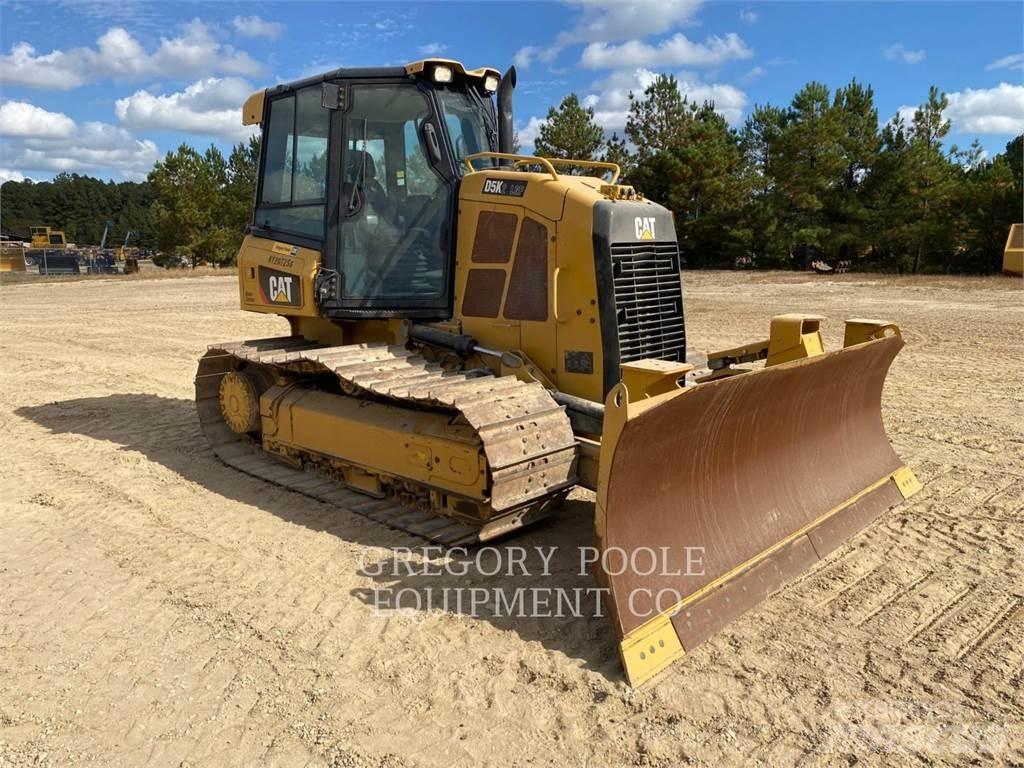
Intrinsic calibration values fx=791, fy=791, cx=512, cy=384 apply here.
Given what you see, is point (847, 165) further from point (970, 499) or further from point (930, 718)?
point (930, 718)

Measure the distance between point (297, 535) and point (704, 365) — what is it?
3255mm

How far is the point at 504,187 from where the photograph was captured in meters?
5.48

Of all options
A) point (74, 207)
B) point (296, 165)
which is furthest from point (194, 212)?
point (74, 207)

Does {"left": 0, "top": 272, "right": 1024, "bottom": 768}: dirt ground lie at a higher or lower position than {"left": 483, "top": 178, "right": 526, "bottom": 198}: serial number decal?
lower

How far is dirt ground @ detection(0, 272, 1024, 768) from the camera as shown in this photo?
10.1 ft

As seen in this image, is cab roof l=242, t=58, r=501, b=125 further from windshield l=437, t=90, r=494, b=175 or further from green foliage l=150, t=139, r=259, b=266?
green foliage l=150, t=139, r=259, b=266

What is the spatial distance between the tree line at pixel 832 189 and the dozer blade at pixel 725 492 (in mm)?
26486

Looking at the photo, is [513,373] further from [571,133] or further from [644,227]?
[571,133]

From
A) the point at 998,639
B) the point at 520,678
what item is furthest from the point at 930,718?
Result: the point at 520,678

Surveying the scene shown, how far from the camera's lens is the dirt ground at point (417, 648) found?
3.09 meters

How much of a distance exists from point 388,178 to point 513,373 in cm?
180

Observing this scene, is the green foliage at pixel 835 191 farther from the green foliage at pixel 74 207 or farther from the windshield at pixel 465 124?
the green foliage at pixel 74 207

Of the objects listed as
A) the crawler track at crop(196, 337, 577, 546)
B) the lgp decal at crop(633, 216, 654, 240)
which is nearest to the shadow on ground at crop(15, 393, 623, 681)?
the crawler track at crop(196, 337, 577, 546)

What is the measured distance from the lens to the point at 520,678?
3521mm
